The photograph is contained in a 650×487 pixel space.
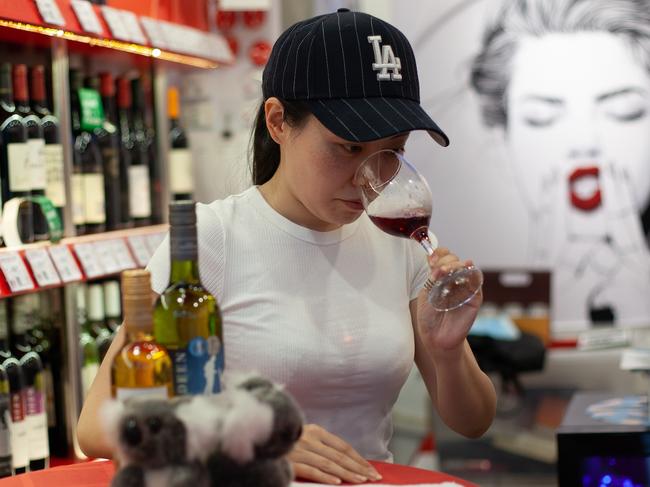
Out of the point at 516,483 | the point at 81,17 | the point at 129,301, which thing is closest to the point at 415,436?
the point at 516,483

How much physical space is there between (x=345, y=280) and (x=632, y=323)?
13.4 ft

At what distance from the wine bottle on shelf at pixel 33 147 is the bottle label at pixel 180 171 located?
97 centimetres

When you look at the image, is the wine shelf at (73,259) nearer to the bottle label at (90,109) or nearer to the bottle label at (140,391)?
the bottle label at (90,109)

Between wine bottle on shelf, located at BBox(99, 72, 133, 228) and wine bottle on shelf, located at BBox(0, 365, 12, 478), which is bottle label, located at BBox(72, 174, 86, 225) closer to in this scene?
wine bottle on shelf, located at BBox(99, 72, 133, 228)

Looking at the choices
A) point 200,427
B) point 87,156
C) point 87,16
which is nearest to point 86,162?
point 87,156

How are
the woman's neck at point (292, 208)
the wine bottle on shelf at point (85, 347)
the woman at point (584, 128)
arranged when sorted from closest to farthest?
1. the woman's neck at point (292, 208)
2. the wine bottle on shelf at point (85, 347)
3. the woman at point (584, 128)

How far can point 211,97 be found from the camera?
4.32 metres

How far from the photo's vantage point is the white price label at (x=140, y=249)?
3.31 metres

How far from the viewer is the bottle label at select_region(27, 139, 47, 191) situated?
2918 mm

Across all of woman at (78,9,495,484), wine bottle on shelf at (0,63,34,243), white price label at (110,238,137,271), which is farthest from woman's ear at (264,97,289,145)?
white price label at (110,238,137,271)

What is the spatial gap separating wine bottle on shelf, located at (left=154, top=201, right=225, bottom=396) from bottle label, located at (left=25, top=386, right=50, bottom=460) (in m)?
1.69

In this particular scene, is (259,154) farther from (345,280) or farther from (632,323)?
(632,323)

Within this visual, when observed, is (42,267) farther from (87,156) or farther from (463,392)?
(463,392)

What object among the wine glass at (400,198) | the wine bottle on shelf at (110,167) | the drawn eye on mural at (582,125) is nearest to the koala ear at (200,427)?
the wine glass at (400,198)
